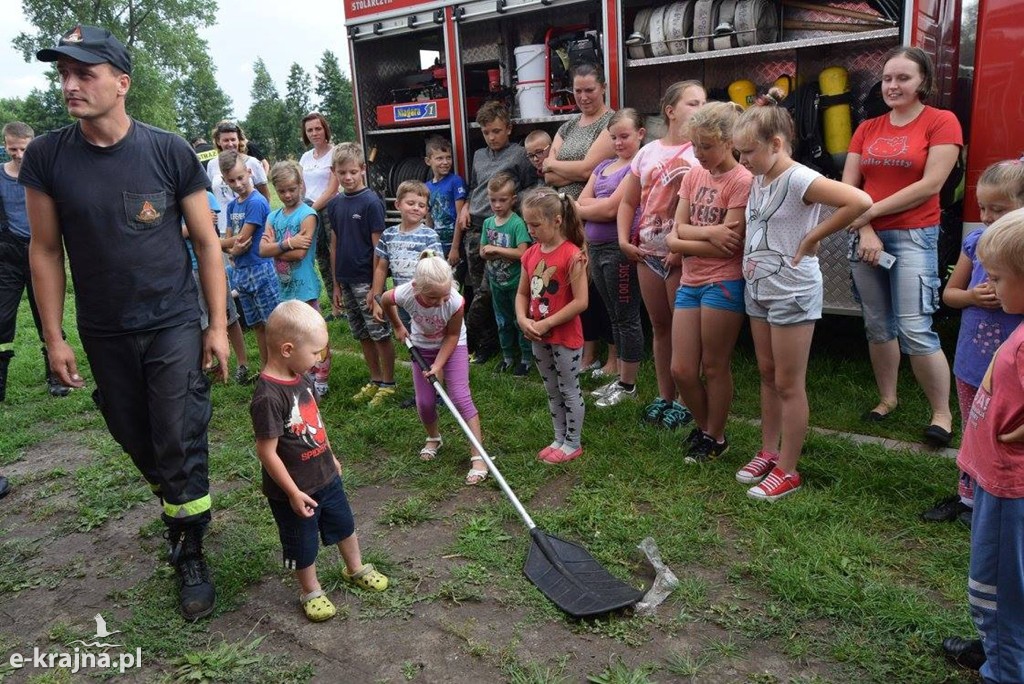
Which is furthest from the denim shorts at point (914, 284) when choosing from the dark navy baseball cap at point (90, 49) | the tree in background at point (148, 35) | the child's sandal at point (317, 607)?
the tree in background at point (148, 35)

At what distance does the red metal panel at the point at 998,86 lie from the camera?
173 inches

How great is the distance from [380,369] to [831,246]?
3.33m

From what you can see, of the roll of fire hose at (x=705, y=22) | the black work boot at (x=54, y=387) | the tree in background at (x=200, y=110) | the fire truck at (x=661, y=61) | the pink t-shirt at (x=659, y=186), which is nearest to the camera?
the pink t-shirt at (x=659, y=186)

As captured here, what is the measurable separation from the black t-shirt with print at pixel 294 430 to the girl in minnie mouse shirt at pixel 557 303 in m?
1.56

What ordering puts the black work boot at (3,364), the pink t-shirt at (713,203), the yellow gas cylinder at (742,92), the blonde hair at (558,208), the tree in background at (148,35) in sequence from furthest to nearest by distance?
the tree in background at (148,35), the black work boot at (3,364), the yellow gas cylinder at (742,92), the blonde hair at (558,208), the pink t-shirt at (713,203)

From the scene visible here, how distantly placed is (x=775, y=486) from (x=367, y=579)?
1972 millimetres

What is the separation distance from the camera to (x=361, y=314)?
5.79 metres

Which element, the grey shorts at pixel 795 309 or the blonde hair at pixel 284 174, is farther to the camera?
the blonde hair at pixel 284 174

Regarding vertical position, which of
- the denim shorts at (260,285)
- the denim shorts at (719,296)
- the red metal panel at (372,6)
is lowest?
the denim shorts at (260,285)

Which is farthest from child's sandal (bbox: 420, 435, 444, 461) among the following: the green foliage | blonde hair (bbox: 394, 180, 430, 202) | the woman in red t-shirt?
the green foliage

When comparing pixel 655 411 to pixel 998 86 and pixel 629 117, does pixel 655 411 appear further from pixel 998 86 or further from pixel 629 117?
pixel 998 86

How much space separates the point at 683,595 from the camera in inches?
121

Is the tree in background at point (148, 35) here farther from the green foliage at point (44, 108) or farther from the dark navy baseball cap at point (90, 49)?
the dark navy baseball cap at point (90, 49)

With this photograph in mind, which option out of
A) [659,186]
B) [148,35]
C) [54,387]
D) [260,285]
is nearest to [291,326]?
[659,186]
